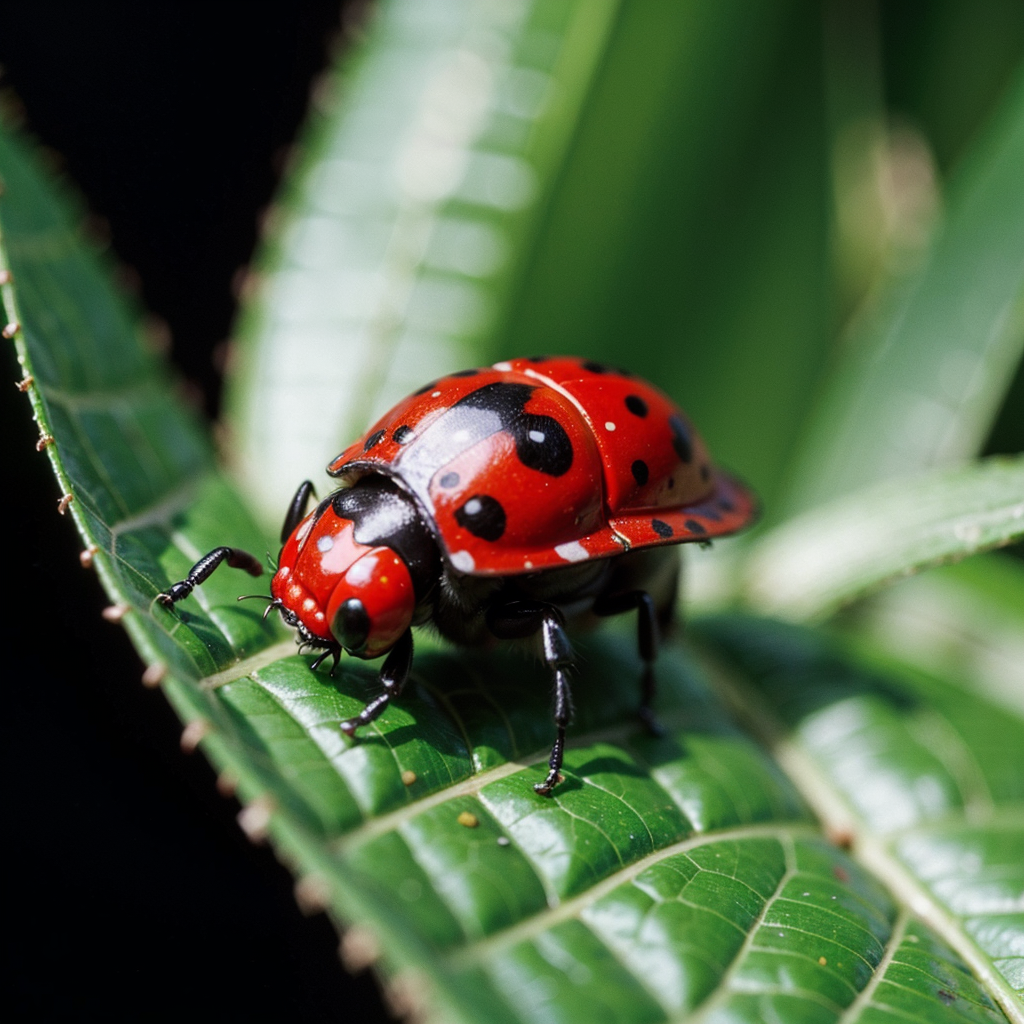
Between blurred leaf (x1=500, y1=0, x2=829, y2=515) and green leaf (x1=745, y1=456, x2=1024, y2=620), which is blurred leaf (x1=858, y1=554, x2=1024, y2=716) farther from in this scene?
blurred leaf (x1=500, y1=0, x2=829, y2=515)

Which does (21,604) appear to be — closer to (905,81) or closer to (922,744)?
(922,744)

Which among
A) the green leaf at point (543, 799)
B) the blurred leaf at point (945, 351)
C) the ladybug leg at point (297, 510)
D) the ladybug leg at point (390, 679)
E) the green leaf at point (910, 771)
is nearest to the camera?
the green leaf at point (543, 799)

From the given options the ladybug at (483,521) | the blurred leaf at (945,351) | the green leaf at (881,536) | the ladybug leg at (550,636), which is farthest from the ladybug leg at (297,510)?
the blurred leaf at (945,351)

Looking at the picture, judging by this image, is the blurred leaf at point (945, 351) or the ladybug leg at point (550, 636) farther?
the blurred leaf at point (945, 351)

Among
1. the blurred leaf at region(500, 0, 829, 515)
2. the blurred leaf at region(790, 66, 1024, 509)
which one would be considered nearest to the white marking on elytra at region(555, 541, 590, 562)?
the blurred leaf at region(500, 0, 829, 515)

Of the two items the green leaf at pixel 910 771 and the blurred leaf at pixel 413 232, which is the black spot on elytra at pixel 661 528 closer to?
the green leaf at pixel 910 771
